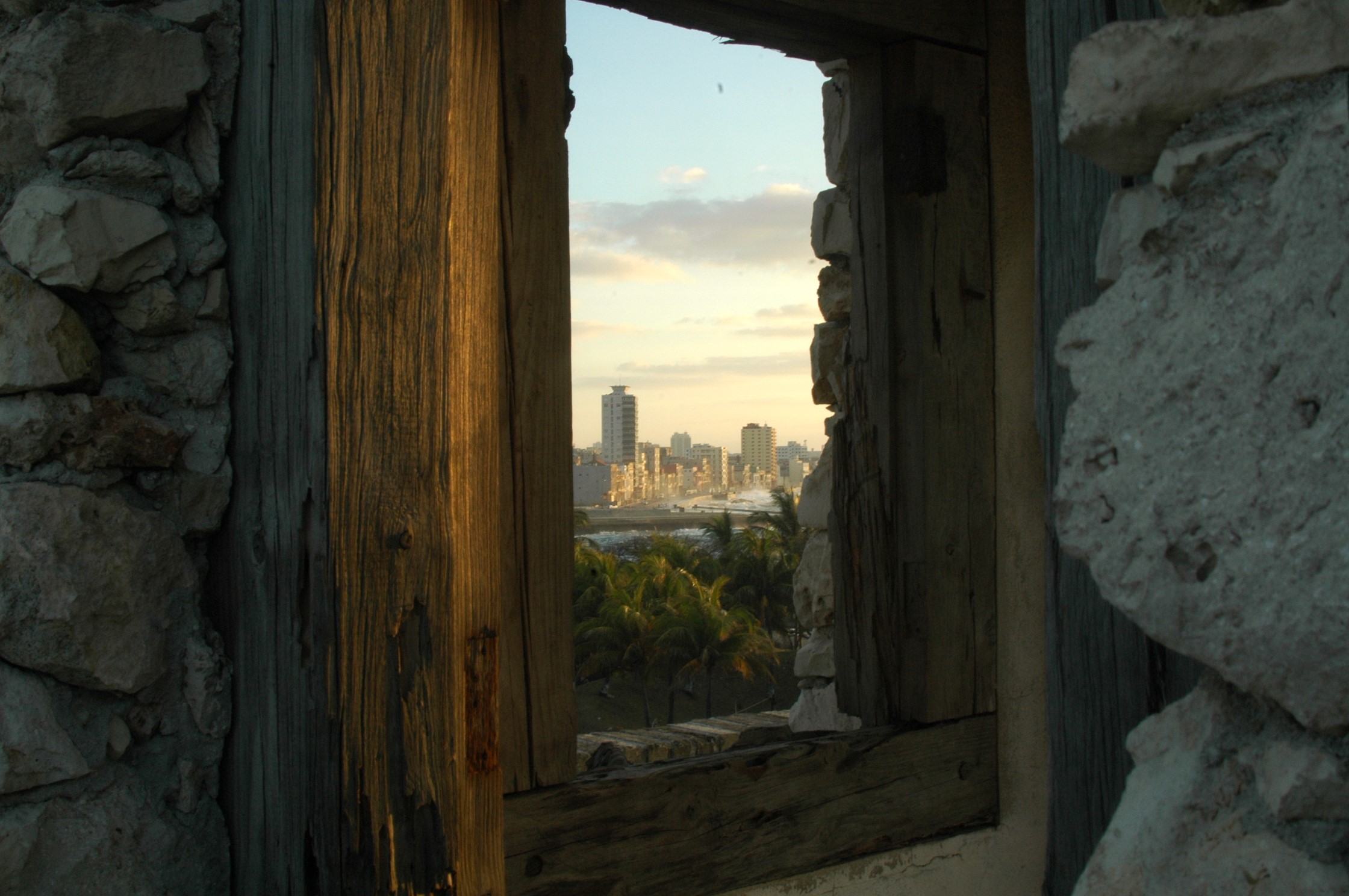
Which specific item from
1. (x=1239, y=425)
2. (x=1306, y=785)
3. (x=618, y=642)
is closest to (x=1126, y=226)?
(x=1239, y=425)

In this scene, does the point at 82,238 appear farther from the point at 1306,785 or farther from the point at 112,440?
the point at 1306,785

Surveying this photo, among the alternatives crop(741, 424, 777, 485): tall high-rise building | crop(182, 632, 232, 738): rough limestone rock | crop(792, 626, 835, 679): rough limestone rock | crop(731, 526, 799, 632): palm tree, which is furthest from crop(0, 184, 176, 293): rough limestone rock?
crop(741, 424, 777, 485): tall high-rise building

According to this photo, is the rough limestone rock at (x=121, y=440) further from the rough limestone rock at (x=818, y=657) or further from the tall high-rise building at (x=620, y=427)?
the tall high-rise building at (x=620, y=427)

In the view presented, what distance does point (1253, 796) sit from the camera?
71cm

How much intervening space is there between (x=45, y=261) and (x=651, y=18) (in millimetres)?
1396

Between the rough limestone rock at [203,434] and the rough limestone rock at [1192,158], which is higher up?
the rough limestone rock at [1192,158]

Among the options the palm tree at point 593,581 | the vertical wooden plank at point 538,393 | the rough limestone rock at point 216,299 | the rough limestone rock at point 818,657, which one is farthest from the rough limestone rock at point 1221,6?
the palm tree at point 593,581

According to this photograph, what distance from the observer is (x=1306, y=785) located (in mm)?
678

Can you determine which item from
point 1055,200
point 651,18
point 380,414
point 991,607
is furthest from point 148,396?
point 991,607

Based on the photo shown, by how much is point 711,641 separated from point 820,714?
2368 centimetres

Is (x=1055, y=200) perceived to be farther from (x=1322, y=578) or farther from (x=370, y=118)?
(x=370, y=118)

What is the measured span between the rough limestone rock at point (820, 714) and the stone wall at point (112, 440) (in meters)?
1.85

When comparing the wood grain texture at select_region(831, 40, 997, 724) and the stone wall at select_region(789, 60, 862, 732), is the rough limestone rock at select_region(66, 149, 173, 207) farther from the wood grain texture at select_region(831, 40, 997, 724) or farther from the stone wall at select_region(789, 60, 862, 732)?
the stone wall at select_region(789, 60, 862, 732)

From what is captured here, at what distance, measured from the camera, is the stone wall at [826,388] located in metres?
3.05
